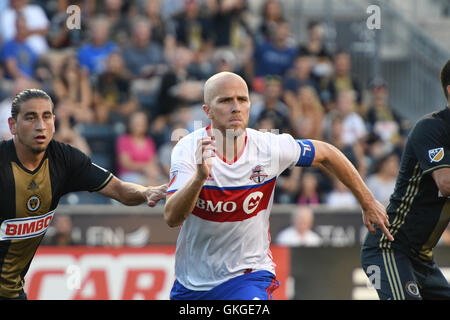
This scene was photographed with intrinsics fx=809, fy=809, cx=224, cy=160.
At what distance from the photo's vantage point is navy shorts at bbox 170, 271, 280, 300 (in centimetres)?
643

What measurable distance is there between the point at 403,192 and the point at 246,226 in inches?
57.5

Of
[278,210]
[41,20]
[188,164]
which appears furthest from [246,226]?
[41,20]

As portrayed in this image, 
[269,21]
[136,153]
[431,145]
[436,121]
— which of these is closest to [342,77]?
[269,21]

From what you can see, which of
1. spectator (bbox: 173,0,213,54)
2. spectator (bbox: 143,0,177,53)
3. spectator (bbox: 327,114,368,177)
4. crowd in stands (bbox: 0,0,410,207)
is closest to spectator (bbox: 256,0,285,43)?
crowd in stands (bbox: 0,0,410,207)

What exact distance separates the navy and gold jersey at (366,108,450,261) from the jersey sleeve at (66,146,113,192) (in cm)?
248

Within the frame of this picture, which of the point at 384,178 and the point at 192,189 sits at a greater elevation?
the point at 384,178

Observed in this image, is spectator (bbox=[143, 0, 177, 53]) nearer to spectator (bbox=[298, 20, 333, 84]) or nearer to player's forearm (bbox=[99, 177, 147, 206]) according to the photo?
spectator (bbox=[298, 20, 333, 84])

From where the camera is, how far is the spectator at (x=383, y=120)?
15.5 metres

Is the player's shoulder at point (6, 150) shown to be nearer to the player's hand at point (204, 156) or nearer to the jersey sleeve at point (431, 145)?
the player's hand at point (204, 156)

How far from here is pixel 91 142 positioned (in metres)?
13.7

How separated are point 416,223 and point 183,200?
2243mm

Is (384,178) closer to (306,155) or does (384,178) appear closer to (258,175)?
(306,155)

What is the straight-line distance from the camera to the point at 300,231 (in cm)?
1239
